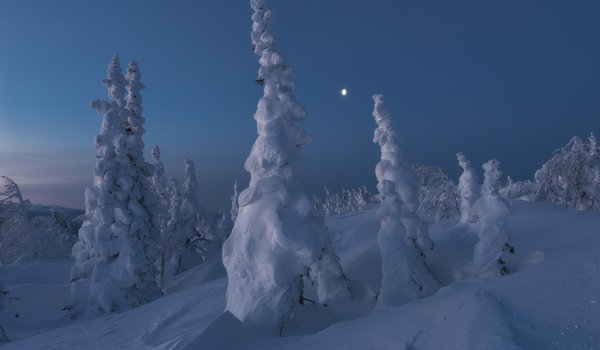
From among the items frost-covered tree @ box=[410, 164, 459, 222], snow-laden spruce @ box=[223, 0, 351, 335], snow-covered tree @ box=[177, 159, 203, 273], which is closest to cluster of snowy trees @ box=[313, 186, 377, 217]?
frost-covered tree @ box=[410, 164, 459, 222]

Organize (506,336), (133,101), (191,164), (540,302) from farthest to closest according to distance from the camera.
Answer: (191,164), (133,101), (540,302), (506,336)

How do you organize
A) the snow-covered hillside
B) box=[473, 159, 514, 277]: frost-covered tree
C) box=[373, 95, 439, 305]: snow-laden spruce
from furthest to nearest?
1. box=[373, 95, 439, 305]: snow-laden spruce
2. box=[473, 159, 514, 277]: frost-covered tree
3. the snow-covered hillside

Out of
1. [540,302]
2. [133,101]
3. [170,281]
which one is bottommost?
[170,281]

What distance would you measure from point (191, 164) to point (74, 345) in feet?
93.0

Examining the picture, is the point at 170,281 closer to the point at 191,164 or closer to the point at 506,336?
the point at 191,164

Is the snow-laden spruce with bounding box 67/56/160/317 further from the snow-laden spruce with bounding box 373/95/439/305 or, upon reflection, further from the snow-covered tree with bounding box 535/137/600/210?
the snow-covered tree with bounding box 535/137/600/210

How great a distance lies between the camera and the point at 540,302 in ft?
23.2

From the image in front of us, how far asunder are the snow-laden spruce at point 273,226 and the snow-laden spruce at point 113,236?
10.4m

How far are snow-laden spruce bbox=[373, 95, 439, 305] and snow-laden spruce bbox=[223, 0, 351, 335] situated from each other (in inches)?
101

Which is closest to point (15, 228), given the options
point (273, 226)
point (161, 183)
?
point (161, 183)

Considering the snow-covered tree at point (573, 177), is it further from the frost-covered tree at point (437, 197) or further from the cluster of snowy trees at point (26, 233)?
the cluster of snowy trees at point (26, 233)

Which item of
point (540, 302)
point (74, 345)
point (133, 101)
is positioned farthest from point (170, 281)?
point (540, 302)

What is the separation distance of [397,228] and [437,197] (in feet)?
102

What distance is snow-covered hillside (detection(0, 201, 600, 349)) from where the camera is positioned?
19.0 feet
